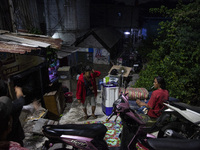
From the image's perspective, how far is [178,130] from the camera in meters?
4.44

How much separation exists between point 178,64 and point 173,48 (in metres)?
1.49

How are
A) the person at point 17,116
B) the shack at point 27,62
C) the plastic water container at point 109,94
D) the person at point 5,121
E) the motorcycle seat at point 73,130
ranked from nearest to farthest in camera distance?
the person at point 5,121
the person at point 17,116
the motorcycle seat at point 73,130
the shack at point 27,62
the plastic water container at point 109,94

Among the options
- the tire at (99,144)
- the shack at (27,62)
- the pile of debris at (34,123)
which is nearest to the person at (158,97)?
the tire at (99,144)

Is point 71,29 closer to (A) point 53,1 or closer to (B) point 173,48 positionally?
(A) point 53,1

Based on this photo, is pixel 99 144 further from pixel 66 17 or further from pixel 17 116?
pixel 66 17

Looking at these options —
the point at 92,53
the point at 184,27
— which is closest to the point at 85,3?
the point at 92,53

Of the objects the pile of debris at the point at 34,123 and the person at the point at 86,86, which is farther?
the person at the point at 86,86

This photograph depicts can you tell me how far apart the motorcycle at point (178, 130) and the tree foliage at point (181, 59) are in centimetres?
324

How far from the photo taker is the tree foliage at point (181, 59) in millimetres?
7539

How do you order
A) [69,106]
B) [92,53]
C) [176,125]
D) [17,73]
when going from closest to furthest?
[176,125] < [17,73] < [69,106] < [92,53]

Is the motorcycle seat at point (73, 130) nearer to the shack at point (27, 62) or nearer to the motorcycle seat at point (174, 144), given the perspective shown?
the motorcycle seat at point (174, 144)

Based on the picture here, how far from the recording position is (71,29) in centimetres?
1952

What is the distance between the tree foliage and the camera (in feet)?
24.7

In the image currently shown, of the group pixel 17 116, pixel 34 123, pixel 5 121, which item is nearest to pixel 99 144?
pixel 17 116
